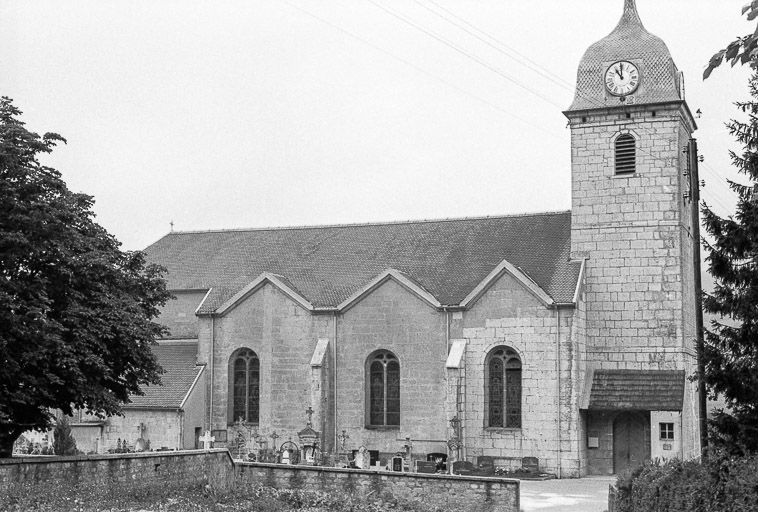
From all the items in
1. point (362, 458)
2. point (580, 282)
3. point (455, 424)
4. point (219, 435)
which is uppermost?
point (580, 282)

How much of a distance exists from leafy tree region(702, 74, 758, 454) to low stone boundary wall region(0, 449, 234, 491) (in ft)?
52.2

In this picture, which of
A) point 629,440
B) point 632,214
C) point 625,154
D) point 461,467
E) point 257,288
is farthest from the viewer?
point 257,288

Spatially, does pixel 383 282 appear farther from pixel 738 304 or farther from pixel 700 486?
pixel 700 486

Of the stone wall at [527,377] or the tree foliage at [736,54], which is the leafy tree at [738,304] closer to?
the tree foliage at [736,54]

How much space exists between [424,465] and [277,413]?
28.8ft

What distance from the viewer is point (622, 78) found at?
45.9 m

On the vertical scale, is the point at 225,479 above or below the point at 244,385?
below

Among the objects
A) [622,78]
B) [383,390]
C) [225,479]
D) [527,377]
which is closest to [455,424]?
[527,377]

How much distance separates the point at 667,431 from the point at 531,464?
18.4 ft

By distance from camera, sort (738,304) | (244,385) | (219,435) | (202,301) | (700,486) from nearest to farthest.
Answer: (700,486), (738,304), (219,435), (244,385), (202,301)

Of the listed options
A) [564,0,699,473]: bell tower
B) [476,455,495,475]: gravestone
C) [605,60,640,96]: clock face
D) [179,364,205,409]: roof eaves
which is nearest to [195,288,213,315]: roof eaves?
[179,364,205,409]: roof eaves

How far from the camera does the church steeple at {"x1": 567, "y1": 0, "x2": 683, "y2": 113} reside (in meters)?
45.5

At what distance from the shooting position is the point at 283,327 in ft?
161

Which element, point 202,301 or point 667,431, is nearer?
point 667,431
